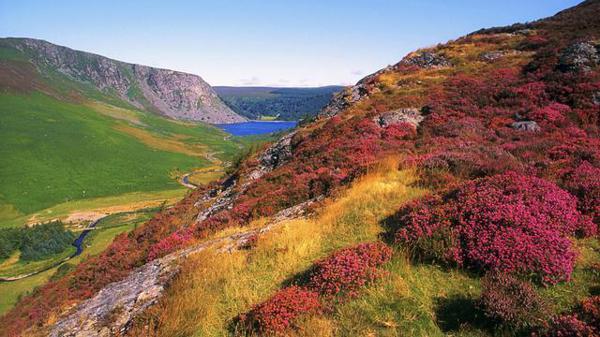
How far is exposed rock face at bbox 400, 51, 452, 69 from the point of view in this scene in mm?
40241

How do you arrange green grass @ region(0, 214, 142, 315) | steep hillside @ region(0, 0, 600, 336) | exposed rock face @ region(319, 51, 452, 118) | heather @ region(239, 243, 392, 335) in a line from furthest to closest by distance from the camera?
1. green grass @ region(0, 214, 142, 315)
2. exposed rock face @ region(319, 51, 452, 118)
3. heather @ region(239, 243, 392, 335)
4. steep hillside @ region(0, 0, 600, 336)

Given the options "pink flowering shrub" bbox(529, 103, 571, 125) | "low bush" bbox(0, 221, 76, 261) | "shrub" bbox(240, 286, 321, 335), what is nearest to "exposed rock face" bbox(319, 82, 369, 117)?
"pink flowering shrub" bbox(529, 103, 571, 125)

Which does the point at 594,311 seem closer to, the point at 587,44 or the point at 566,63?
the point at 566,63

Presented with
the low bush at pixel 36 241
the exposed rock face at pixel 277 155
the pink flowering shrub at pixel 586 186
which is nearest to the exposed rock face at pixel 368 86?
the exposed rock face at pixel 277 155

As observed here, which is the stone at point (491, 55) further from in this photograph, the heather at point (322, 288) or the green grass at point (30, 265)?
the green grass at point (30, 265)

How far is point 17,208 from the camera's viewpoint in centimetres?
12500

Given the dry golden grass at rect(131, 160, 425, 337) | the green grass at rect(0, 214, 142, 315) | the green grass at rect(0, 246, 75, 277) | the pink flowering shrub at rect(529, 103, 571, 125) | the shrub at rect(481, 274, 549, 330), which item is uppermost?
the pink flowering shrub at rect(529, 103, 571, 125)

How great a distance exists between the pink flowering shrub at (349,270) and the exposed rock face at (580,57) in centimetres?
2562

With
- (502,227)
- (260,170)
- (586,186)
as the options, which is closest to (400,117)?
(260,170)

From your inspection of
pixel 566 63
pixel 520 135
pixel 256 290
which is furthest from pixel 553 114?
pixel 256 290

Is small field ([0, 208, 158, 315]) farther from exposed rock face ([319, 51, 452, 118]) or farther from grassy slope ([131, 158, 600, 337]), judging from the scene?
grassy slope ([131, 158, 600, 337])

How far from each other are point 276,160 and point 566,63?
23.0m

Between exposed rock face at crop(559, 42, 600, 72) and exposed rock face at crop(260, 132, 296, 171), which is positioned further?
exposed rock face at crop(260, 132, 296, 171)

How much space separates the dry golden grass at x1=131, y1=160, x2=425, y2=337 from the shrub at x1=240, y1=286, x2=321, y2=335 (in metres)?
0.31
